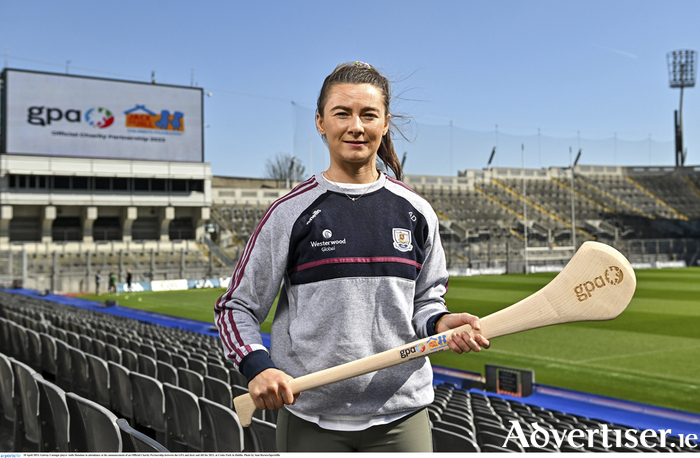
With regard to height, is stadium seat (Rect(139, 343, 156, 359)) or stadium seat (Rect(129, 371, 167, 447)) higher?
stadium seat (Rect(129, 371, 167, 447))

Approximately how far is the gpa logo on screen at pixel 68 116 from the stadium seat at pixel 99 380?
39.0 m

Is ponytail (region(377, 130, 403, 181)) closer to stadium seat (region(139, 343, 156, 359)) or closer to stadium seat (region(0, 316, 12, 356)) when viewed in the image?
stadium seat (region(139, 343, 156, 359))

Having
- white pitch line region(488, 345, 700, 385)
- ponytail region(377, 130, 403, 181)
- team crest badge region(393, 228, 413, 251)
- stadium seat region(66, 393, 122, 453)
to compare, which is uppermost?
ponytail region(377, 130, 403, 181)

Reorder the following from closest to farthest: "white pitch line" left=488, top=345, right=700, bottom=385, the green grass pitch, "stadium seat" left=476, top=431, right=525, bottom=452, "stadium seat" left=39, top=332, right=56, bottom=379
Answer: "stadium seat" left=476, top=431, right=525, bottom=452 < "stadium seat" left=39, top=332, right=56, bottom=379 < the green grass pitch < "white pitch line" left=488, top=345, right=700, bottom=385

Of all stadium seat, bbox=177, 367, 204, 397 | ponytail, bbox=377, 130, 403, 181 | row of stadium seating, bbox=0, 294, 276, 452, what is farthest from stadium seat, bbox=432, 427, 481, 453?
ponytail, bbox=377, 130, 403, 181

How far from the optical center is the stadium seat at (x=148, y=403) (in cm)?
430

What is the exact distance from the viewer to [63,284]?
30.8 meters

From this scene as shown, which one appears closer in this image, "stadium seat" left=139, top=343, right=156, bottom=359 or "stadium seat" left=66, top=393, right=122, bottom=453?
"stadium seat" left=66, top=393, right=122, bottom=453

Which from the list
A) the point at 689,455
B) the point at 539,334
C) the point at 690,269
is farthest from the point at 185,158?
the point at 689,455

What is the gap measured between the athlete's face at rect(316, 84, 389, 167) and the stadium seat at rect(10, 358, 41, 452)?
2794mm

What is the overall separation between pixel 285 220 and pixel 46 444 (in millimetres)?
2597

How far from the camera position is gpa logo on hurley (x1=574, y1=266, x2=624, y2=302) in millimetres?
1700

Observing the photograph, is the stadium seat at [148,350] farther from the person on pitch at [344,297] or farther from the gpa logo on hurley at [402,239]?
the gpa logo on hurley at [402,239]

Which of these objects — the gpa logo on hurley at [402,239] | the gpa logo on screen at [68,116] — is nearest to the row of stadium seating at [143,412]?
the gpa logo on hurley at [402,239]
